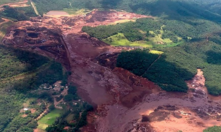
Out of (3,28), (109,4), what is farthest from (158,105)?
(109,4)

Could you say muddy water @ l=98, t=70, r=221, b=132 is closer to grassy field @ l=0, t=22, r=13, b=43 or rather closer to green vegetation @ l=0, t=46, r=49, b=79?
green vegetation @ l=0, t=46, r=49, b=79

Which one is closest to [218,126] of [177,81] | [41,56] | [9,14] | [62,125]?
[177,81]

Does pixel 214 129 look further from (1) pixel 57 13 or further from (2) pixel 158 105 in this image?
(1) pixel 57 13

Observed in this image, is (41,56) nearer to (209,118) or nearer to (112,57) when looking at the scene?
(112,57)

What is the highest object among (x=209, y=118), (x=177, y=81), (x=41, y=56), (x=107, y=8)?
(x=107, y=8)

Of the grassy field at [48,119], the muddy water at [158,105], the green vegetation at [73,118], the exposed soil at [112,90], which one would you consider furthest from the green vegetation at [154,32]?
the grassy field at [48,119]

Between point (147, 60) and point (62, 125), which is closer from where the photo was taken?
point (62, 125)

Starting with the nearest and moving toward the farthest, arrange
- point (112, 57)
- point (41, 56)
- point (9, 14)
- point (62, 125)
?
point (62, 125) → point (41, 56) → point (112, 57) → point (9, 14)
